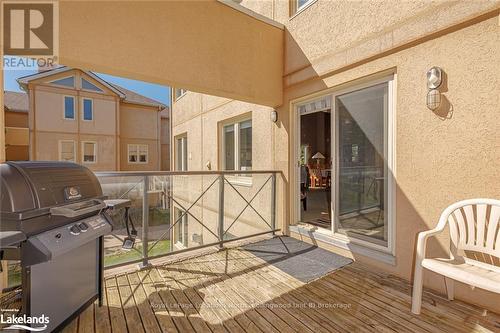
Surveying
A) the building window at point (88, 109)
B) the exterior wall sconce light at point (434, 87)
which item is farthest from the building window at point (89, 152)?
the exterior wall sconce light at point (434, 87)

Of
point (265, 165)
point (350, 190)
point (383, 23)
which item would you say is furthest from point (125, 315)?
point (383, 23)

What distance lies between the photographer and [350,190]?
3412 millimetres

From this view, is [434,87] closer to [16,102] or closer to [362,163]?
[362,163]

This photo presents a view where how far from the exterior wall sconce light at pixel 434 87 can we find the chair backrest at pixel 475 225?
0.98m

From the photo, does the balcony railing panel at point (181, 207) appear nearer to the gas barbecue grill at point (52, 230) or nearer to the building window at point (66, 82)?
the gas barbecue grill at point (52, 230)

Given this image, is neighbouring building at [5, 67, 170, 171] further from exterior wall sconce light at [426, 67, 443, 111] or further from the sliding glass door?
exterior wall sconce light at [426, 67, 443, 111]

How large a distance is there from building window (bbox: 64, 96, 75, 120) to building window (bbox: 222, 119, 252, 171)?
1231 centimetres

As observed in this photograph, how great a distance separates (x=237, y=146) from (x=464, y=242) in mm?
4312

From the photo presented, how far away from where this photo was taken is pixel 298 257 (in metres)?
3.34

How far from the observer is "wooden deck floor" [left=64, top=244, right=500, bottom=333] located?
197 cm

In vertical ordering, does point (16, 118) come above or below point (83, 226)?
above

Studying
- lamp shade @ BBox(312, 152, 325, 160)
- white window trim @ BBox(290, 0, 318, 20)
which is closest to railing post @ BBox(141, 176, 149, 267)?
white window trim @ BBox(290, 0, 318, 20)

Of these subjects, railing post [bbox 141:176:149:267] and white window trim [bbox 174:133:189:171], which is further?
white window trim [bbox 174:133:189:171]

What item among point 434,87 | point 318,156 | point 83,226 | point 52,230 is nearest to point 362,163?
point 434,87
